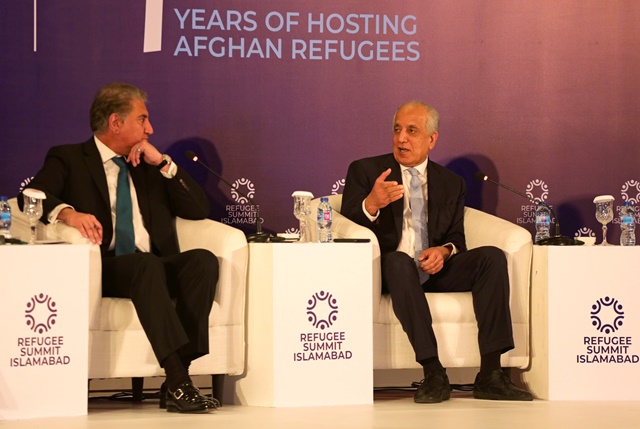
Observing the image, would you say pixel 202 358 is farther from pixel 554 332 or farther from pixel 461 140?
pixel 461 140

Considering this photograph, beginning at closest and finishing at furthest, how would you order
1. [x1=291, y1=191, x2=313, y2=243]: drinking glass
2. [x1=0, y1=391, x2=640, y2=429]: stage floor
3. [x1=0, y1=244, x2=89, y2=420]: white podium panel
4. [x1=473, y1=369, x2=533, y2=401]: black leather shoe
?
[x1=0, y1=391, x2=640, y2=429]: stage floor < [x1=0, y1=244, x2=89, y2=420]: white podium panel < [x1=473, y1=369, x2=533, y2=401]: black leather shoe < [x1=291, y1=191, x2=313, y2=243]: drinking glass

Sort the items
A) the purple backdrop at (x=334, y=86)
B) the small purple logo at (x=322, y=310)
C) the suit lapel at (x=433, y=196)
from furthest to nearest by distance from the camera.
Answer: the purple backdrop at (x=334, y=86)
the suit lapel at (x=433, y=196)
the small purple logo at (x=322, y=310)

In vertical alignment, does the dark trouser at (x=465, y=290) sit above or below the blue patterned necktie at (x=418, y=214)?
below

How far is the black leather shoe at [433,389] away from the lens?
14.5 ft

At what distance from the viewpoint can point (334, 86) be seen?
18.1ft

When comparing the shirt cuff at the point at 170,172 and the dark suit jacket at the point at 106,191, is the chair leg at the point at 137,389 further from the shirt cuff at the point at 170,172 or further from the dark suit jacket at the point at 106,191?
the shirt cuff at the point at 170,172

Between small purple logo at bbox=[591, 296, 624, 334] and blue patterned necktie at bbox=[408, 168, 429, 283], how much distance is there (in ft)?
2.66

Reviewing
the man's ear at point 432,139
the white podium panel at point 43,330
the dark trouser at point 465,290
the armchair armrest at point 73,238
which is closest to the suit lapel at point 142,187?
the armchair armrest at point 73,238

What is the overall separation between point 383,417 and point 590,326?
115cm

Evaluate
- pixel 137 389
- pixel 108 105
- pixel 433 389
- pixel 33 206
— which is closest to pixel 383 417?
pixel 433 389

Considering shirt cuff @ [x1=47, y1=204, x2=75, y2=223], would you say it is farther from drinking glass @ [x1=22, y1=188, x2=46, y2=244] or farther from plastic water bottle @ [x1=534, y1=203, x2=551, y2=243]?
plastic water bottle @ [x1=534, y1=203, x2=551, y2=243]

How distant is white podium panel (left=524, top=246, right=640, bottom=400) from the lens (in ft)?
15.2

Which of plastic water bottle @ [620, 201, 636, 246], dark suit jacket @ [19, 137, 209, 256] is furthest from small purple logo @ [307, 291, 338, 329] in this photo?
plastic water bottle @ [620, 201, 636, 246]

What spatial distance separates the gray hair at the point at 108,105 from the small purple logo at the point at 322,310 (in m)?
1.19
